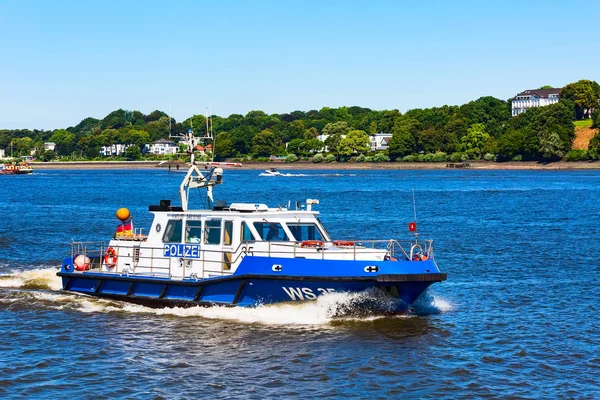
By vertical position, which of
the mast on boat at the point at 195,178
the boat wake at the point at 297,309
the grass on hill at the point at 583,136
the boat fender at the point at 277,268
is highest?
the grass on hill at the point at 583,136

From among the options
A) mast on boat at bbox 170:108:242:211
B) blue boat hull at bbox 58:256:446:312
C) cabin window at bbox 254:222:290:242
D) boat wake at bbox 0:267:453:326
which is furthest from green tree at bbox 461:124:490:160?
blue boat hull at bbox 58:256:446:312

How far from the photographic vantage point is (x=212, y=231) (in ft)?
79.2

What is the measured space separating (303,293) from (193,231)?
417cm

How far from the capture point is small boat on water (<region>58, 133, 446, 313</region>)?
72.2 feet

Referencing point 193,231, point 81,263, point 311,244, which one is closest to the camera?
point 311,244

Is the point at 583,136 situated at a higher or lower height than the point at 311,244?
higher

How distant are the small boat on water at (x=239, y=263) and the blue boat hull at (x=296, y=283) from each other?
0.03 m

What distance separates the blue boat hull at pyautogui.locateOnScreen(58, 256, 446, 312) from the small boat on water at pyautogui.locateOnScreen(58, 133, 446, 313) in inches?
→ 1.0

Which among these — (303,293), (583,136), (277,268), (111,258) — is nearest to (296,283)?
(303,293)

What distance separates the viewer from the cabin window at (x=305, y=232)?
23.8 metres

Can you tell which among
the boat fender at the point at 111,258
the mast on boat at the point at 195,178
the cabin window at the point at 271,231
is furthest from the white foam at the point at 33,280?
the cabin window at the point at 271,231

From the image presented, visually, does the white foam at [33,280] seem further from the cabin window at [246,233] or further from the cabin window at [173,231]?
the cabin window at [246,233]

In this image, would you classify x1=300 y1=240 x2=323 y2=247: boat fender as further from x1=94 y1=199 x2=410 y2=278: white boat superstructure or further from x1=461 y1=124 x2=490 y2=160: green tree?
x1=461 y1=124 x2=490 y2=160: green tree

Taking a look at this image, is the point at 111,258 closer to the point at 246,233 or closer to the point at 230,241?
the point at 230,241
